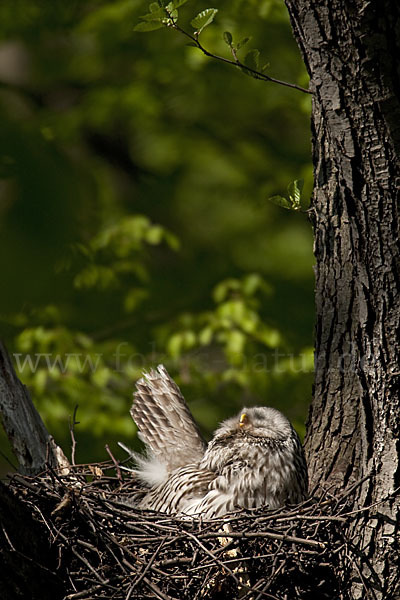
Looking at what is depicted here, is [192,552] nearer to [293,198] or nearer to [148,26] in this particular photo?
[293,198]

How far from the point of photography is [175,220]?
839cm

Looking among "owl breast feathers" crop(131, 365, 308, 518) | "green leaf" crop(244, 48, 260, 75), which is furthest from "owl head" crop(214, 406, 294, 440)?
"green leaf" crop(244, 48, 260, 75)

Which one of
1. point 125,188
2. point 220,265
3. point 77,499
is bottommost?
point 77,499

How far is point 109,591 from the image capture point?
3.01 meters

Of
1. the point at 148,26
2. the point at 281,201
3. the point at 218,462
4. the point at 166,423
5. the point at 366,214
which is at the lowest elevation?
the point at 218,462

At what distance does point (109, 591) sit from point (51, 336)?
4146 millimetres

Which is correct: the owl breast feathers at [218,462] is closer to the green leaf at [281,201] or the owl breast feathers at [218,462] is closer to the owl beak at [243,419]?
the owl beak at [243,419]

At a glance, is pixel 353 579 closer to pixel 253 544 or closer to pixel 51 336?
pixel 253 544

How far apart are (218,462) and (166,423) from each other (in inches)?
34.7

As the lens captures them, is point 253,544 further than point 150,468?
No

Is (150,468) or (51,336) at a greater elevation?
(51,336)

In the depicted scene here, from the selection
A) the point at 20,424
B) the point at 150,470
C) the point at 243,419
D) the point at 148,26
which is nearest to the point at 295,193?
the point at 148,26

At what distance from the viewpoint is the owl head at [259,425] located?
392 cm

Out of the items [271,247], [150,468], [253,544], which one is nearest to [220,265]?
[271,247]
